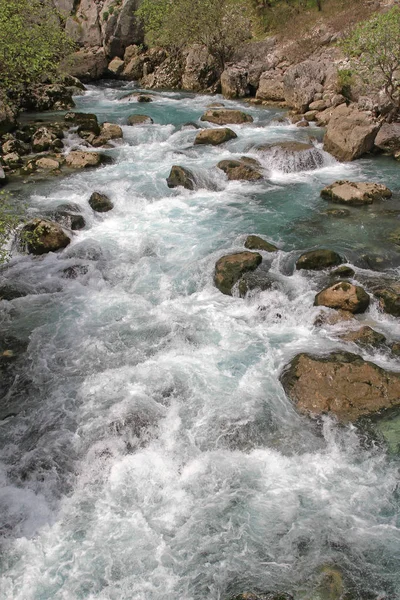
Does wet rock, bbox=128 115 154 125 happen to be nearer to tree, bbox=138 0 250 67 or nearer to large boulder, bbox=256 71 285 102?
large boulder, bbox=256 71 285 102

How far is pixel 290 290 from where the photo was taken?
42.7 feet

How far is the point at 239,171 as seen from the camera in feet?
67.0

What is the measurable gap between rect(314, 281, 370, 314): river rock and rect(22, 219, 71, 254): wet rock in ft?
28.2

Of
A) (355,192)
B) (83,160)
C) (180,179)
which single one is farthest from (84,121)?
(355,192)

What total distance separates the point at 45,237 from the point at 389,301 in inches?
417

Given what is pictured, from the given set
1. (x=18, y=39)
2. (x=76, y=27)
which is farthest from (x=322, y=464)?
(x=76, y=27)

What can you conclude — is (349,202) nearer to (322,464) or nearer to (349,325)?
(349,325)

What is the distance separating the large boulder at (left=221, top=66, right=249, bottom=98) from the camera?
34.2 m

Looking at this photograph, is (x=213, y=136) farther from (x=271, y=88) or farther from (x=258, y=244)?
(x=271, y=88)

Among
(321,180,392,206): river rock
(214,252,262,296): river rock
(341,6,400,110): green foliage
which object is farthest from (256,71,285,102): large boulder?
(214,252,262,296): river rock

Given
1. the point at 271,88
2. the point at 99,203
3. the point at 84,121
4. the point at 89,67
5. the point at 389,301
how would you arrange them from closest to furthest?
the point at 389,301, the point at 99,203, the point at 84,121, the point at 271,88, the point at 89,67

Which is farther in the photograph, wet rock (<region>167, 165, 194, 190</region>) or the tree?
the tree

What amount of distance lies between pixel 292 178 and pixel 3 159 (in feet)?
43.5

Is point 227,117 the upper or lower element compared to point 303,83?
lower
